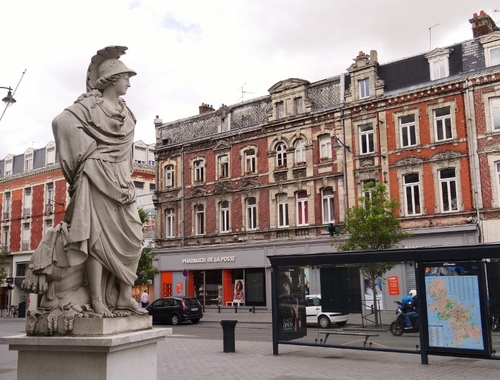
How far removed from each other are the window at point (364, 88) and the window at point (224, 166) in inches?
402

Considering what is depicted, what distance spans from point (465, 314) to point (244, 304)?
80.0 feet

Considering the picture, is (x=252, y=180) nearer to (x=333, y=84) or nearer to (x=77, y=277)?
(x=333, y=84)

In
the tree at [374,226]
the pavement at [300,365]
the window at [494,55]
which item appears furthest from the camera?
the window at [494,55]

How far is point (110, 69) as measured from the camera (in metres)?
5.48

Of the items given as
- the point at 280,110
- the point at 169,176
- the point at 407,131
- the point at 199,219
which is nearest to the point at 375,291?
the point at 407,131

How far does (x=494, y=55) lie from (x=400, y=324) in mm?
20145

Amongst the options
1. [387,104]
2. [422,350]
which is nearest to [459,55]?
[387,104]

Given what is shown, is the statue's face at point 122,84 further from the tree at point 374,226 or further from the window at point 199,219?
the window at point 199,219

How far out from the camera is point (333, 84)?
32.7 meters

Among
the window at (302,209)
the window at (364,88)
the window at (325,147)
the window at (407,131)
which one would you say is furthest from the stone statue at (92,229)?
the window at (302,209)

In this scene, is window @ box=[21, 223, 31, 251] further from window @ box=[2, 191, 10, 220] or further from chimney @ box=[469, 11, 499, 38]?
chimney @ box=[469, 11, 499, 38]

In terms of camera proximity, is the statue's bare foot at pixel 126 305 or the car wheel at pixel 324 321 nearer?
the statue's bare foot at pixel 126 305

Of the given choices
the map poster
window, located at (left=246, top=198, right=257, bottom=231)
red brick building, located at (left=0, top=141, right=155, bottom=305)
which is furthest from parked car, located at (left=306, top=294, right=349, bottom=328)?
red brick building, located at (left=0, top=141, right=155, bottom=305)

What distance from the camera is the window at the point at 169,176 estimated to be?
131 ft
